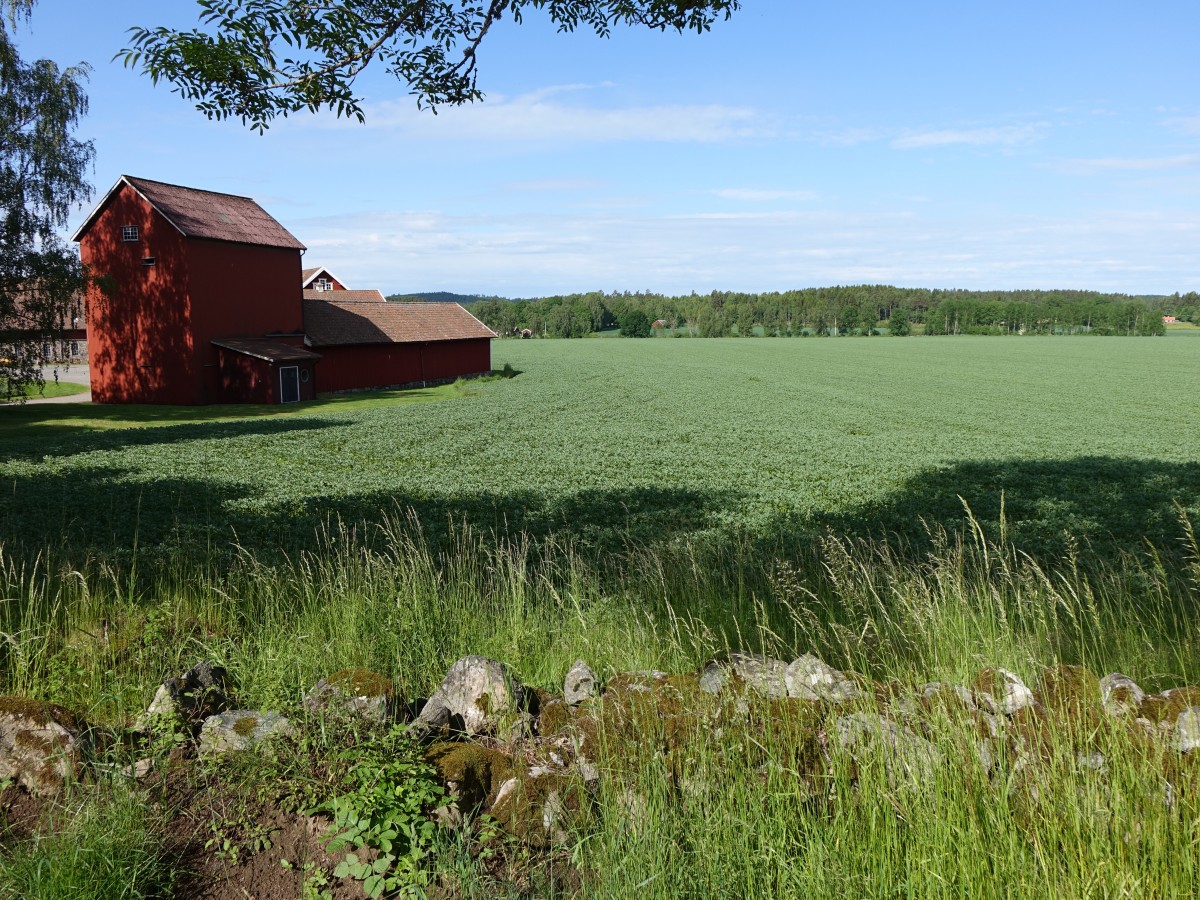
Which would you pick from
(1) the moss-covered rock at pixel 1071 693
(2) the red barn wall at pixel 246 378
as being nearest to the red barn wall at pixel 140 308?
(2) the red barn wall at pixel 246 378

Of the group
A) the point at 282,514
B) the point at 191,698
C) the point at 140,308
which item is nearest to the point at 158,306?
the point at 140,308

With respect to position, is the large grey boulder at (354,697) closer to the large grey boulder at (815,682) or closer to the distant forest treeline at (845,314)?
the large grey boulder at (815,682)

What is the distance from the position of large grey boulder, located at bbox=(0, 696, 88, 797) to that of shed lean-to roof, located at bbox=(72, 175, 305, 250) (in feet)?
114

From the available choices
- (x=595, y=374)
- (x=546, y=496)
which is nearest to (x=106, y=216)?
(x=546, y=496)

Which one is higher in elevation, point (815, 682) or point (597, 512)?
point (815, 682)

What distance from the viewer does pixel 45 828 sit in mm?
3629

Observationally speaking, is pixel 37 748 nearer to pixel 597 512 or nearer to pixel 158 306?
pixel 597 512

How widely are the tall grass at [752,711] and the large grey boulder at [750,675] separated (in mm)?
157

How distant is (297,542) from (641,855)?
10.4 metres

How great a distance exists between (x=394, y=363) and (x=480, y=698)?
4481 cm

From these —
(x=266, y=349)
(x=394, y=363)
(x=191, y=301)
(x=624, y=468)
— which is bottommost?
(x=624, y=468)

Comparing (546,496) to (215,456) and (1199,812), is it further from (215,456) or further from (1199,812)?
(1199,812)

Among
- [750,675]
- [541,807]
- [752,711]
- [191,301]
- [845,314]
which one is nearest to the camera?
[541,807]

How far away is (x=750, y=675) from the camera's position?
15.0 feet
